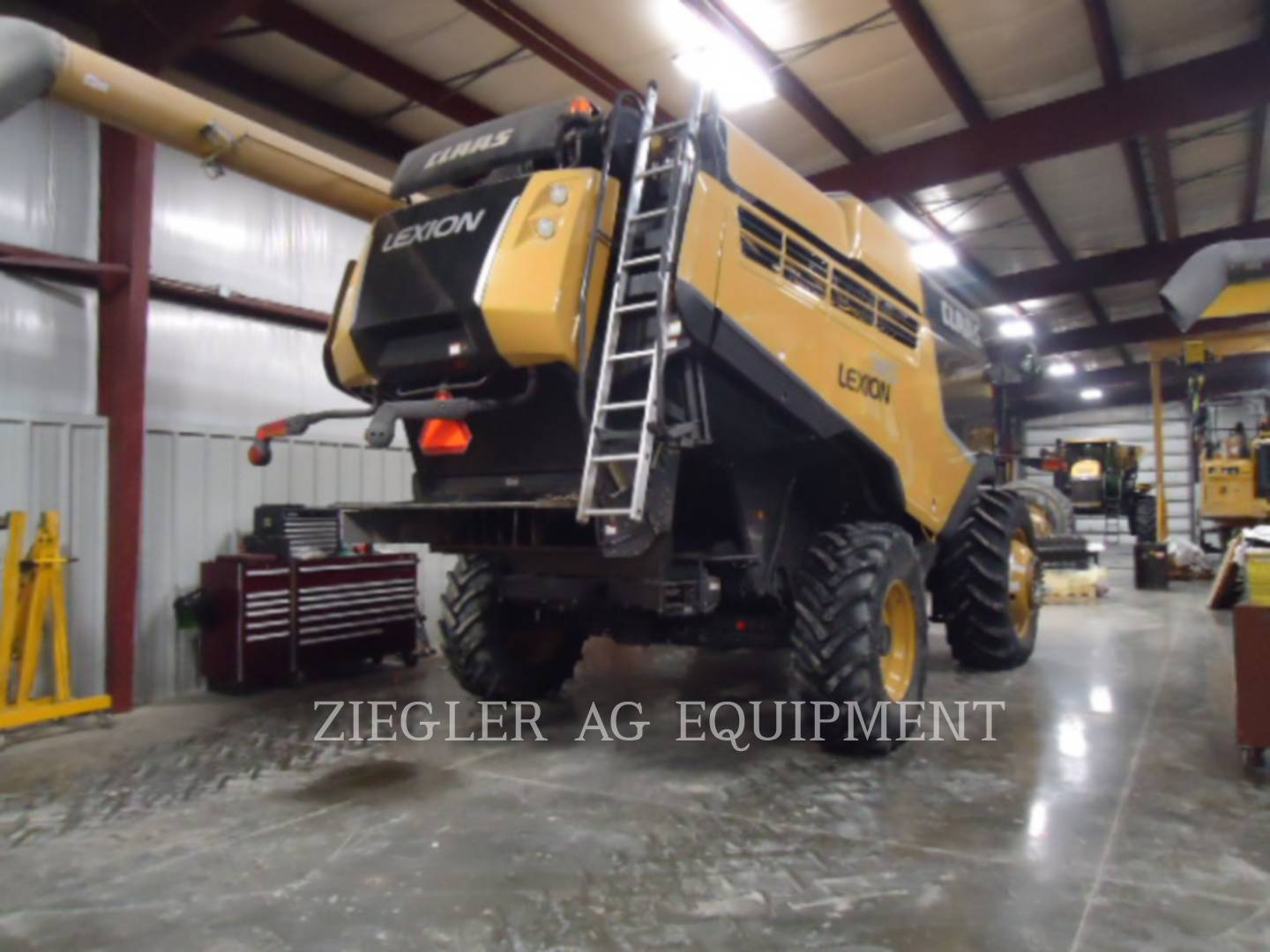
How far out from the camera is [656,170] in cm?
347

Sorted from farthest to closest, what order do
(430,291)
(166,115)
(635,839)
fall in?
(166,115) → (430,291) → (635,839)

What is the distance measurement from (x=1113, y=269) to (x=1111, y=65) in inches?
212

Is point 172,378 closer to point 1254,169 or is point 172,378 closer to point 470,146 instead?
point 470,146

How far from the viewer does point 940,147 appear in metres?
7.93

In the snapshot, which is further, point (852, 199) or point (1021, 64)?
point (1021, 64)

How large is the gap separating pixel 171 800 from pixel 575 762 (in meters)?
1.66

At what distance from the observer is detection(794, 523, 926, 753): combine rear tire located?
382 cm

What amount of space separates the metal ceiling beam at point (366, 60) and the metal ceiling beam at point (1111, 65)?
14.7 ft

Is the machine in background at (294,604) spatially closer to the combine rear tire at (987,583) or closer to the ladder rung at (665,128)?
the ladder rung at (665,128)

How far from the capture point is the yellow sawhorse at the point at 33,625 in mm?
4641

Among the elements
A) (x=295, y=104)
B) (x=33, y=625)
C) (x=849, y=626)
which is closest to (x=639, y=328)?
(x=849, y=626)

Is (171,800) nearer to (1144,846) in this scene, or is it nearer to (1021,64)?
(1144,846)

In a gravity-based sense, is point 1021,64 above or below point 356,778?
above

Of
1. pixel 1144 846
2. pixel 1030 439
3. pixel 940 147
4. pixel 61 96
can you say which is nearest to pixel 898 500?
pixel 1144 846
